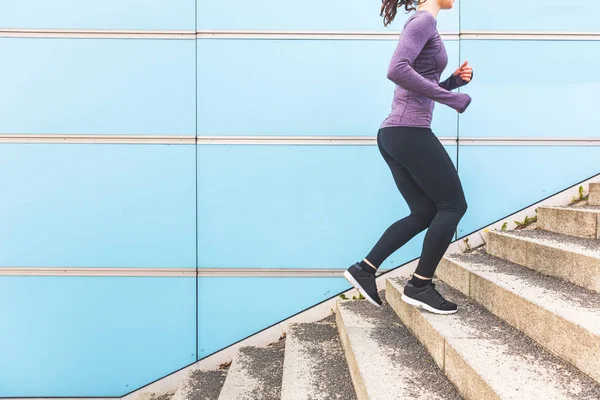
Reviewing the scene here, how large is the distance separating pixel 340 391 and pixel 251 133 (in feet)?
5.65

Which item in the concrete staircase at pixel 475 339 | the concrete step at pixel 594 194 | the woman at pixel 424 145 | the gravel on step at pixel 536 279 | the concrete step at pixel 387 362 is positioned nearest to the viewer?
the concrete staircase at pixel 475 339

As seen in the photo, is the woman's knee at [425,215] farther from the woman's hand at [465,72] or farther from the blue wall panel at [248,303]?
the blue wall panel at [248,303]

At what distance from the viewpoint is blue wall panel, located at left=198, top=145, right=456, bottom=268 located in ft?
9.04

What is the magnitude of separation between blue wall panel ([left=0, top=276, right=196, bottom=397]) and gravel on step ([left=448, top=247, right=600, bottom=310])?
1.87 m

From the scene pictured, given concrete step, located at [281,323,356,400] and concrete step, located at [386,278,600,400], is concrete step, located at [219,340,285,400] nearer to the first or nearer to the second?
concrete step, located at [281,323,356,400]

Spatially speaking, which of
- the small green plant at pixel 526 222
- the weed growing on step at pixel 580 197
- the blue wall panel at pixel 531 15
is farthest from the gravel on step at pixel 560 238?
the blue wall panel at pixel 531 15

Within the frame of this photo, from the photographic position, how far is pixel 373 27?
2.73m

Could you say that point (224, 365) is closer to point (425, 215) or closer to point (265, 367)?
point (265, 367)

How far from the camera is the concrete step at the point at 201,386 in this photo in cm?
232

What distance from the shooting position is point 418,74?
164 centimetres

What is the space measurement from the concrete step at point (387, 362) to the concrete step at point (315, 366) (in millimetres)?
63

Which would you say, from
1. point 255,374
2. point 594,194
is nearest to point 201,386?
point 255,374

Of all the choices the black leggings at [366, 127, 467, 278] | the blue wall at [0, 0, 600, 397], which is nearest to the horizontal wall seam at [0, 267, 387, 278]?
the blue wall at [0, 0, 600, 397]

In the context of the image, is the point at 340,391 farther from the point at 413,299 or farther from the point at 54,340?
the point at 54,340
